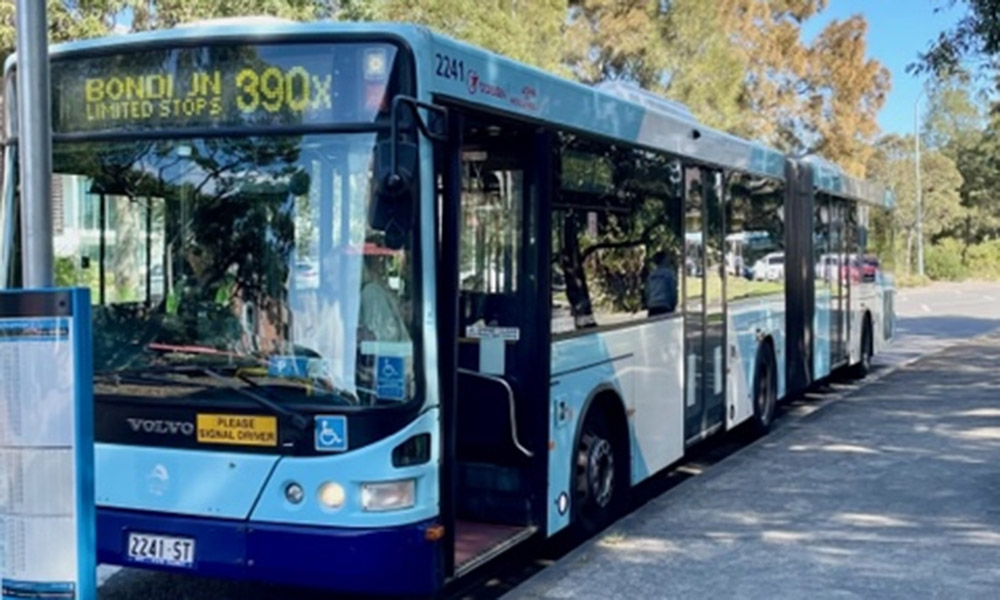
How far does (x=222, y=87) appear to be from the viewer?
5.31 m

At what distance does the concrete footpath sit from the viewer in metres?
6.11

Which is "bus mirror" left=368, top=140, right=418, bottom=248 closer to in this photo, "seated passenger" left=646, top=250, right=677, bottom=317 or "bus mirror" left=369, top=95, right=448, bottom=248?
"bus mirror" left=369, top=95, right=448, bottom=248

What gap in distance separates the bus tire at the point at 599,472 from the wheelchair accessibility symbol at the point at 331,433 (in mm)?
2136

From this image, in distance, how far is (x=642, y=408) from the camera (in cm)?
787

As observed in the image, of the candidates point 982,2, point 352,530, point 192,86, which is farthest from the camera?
point 982,2

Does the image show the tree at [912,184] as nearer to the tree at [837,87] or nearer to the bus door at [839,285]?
the tree at [837,87]

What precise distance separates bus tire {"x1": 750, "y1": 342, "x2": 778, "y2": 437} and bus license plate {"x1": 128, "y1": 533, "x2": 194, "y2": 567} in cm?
710

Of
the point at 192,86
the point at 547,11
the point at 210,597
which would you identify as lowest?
the point at 210,597

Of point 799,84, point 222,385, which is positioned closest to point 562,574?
point 222,385

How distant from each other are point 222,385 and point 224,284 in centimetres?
48

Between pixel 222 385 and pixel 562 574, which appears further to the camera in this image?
pixel 562 574

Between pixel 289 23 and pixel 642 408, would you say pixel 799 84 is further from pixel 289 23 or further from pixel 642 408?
pixel 289 23

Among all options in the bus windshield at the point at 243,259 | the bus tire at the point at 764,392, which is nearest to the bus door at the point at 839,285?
the bus tire at the point at 764,392

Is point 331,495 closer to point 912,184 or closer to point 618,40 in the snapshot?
point 618,40
